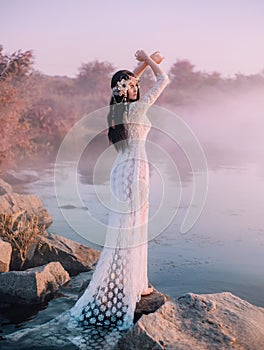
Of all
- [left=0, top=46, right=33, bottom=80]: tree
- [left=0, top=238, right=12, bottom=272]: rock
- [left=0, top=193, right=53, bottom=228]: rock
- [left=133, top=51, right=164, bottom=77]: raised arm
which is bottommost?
[left=0, top=238, right=12, bottom=272]: rock

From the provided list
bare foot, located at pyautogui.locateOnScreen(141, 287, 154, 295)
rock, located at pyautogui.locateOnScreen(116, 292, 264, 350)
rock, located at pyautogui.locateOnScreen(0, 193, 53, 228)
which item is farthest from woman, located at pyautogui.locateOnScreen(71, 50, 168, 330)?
rock, located at pyautogui.locateOnScreen(0, 193, 53, 228)

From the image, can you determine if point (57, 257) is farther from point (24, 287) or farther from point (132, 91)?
point (132, 91)

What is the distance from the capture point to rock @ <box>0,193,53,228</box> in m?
9.49

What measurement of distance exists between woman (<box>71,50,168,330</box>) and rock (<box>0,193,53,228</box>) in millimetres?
4467

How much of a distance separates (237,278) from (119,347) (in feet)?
10.7

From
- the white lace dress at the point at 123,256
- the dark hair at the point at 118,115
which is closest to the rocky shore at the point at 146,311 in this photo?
the white lace dress at the point at 123,256

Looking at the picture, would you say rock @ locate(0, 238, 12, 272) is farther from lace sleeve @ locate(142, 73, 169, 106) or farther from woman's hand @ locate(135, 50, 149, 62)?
woman's hand @ locate(135, 50, 149, 62)

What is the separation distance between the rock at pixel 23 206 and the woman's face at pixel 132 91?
4793 mm

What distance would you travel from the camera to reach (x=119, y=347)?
4.56m

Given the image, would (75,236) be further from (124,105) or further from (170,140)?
(170,140)

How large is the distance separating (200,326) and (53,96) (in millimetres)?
26194

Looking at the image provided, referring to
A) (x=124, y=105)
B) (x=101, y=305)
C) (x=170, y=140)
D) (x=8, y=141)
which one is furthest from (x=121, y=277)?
(x=170, y=140)

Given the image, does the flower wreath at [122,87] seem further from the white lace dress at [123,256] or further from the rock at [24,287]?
the rock at [24,287]

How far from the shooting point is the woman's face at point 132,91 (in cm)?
513
